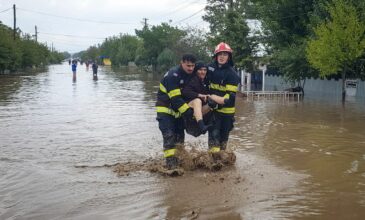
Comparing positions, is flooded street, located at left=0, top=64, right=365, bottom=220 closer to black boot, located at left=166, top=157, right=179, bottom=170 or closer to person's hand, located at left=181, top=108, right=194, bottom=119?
black boot, located at left=166, top=157, right=179, bottom=170

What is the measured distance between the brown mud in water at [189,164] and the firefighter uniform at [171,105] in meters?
0.26

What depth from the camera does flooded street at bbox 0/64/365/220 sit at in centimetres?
555

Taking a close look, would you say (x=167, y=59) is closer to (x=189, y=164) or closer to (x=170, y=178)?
(x=189, y=164)

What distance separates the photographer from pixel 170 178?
7.07 meters

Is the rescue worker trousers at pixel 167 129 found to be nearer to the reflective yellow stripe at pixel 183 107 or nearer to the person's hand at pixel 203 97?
the reflective yellow stripe at pixel 183 107

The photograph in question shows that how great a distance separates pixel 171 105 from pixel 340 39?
15.7 meters

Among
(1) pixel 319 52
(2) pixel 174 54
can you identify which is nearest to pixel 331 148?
(1) pixel 319 52

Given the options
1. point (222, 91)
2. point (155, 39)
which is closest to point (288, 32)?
point (222, 91)

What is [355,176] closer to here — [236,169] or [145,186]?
[236,169]

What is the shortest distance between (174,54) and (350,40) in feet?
116

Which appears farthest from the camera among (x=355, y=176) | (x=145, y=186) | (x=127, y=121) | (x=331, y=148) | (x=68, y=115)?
(x=68, y=115)

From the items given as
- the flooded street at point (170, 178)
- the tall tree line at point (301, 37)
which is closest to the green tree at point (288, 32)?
the tall tree line at point (301, 37)

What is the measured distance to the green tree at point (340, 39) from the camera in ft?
68.8

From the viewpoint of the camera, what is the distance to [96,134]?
11344mm
